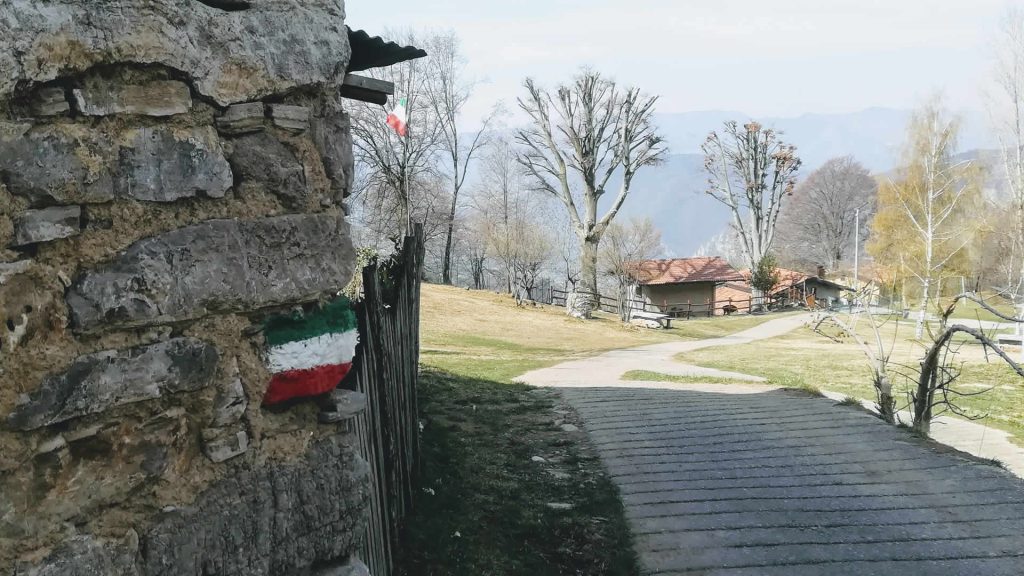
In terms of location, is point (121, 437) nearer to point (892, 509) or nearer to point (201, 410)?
point (201, 410)

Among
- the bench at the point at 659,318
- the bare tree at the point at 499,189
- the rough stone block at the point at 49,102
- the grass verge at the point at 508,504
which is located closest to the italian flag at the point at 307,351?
the rough stone block at the point at 49,102

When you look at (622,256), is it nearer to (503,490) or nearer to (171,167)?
(503,490)

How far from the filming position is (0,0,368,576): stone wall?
165 cm

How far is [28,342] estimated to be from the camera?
1648 mm

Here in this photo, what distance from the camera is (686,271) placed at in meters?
45.2

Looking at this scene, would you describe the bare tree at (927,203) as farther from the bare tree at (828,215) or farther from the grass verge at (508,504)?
the bare tree at (828,215)

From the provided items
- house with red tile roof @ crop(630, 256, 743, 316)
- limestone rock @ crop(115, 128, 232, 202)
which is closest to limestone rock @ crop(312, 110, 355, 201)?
limestone rock @ crop(115, 128, 232, 202)

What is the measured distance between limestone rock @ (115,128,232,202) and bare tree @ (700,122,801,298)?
43.3m

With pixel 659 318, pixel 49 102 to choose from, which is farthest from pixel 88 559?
pixel 659 318

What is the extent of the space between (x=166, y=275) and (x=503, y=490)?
12.7 feet

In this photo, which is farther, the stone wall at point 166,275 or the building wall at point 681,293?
the building wall at point 681,293

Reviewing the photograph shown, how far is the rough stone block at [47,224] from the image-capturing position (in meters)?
1.63

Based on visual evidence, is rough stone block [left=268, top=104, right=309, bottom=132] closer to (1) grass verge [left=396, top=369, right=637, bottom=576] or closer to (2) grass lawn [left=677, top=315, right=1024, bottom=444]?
(1) grass verge [left=396, top=369, right=637, bottom=576]

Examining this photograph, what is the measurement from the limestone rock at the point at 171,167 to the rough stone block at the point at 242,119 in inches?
1.7
